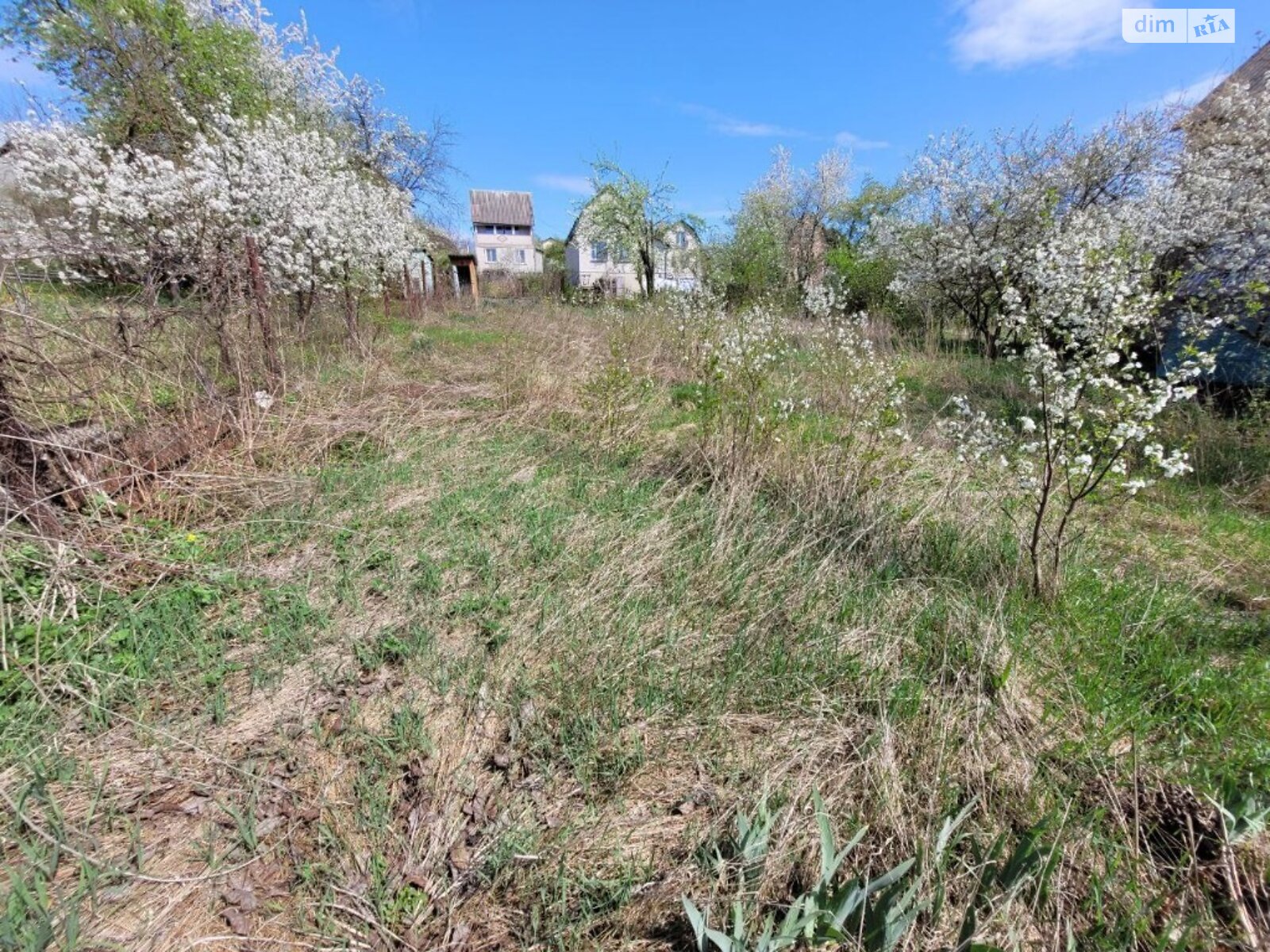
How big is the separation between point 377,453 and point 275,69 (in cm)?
1813

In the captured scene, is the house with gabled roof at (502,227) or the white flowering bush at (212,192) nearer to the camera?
the white flowering bush at (212,192)

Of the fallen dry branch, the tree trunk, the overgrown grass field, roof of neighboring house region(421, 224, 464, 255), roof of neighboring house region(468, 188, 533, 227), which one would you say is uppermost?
roof of neighboring house region(468, 188, 533, 227)

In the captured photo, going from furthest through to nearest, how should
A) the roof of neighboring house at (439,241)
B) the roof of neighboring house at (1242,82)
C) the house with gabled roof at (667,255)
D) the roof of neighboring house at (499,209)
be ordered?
the roof of neighboring house at (499,209), the house with gabled roof at (667,255), the roof of neighboring house at (439,241), the roof of neighboring house at (1242,82)

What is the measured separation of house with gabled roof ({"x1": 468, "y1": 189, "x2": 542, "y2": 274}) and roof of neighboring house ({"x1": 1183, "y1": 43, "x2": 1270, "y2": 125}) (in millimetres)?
39729

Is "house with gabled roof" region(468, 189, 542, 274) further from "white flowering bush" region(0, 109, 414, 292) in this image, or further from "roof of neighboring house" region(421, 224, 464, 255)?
"white flowering bush" region(0, 109, 414, 292)

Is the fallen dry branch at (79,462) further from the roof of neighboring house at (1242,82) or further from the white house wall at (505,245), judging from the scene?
the white house wall at (505,245)

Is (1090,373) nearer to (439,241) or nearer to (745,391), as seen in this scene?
(745,391)

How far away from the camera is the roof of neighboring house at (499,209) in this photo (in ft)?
140

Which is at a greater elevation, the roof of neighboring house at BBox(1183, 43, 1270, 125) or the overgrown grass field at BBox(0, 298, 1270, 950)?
the roof of neighboring house at BBox(1183, 43, 1270, 125)

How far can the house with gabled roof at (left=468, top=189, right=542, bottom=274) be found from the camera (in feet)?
140

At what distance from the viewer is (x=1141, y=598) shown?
2.42 meters

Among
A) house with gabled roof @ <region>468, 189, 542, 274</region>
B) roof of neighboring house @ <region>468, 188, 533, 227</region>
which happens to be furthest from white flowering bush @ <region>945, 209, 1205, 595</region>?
roof of neighboring house @ <region>468, 188, 533, 227</region>

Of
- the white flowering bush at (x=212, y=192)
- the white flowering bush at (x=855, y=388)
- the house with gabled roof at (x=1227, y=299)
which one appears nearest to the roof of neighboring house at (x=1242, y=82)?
the house with gabled roof at (x=1227, y=299)

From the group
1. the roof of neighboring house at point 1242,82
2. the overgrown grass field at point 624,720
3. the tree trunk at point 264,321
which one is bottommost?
the overgrown grass field at point 624,720
